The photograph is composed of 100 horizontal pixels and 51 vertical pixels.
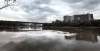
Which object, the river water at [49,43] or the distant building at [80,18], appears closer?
the river water at [49,43]

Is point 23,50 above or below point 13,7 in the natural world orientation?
below

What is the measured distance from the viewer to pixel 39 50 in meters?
8.25

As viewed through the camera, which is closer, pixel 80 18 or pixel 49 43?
pixel 49 43

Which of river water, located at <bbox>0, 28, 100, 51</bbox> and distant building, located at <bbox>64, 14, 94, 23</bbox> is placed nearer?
river water, located at <bbox>0, 28, 100, 51</bbox>

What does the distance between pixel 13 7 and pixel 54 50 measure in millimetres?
15327

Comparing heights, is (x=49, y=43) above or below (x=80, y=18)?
below

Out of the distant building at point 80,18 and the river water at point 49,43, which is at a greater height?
the distant building at point 80,18

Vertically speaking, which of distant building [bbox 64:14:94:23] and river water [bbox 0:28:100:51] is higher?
distant building [bbox 64:14:94:23]

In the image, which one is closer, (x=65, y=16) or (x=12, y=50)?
(x=12, y=50)

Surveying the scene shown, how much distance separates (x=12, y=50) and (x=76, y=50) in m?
3.72

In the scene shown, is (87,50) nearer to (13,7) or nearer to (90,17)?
(13,7)

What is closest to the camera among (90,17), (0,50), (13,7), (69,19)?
(0,50)

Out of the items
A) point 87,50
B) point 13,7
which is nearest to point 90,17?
point 13,7

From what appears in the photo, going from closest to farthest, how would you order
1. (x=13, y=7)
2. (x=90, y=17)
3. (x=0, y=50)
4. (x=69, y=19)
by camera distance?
1. (x=0, y=50)
2. (x=13, y=7)
3. (x=90, y=17)
4. (x=69, y=19)
